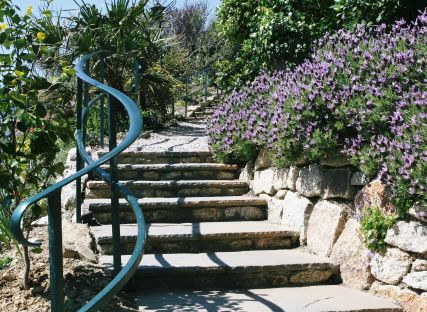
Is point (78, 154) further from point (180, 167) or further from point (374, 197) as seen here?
point (374, 197)

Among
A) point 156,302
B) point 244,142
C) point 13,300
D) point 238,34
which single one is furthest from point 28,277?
point 238,34

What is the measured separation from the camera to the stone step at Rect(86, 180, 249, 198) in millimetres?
4996

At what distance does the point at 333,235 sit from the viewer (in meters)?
3.92

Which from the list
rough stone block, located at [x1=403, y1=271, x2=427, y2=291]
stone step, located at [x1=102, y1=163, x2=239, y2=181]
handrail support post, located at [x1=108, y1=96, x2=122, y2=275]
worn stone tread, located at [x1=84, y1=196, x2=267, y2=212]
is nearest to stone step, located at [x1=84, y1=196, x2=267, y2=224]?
worn stone tread, located at [x1=84, y1=196, x2=267, y2=212]

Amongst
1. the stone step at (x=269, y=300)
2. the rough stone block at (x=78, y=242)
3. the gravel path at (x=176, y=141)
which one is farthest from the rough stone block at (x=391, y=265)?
the gravel path at (x=176, y=141)

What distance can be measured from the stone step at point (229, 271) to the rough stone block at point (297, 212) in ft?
1.40

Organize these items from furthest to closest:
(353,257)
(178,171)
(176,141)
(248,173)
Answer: (176,141)
(178,171)
(248,173)
(353,257)

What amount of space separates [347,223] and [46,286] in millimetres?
1945

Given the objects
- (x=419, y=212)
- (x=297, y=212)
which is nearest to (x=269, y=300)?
(x=419, y=212)

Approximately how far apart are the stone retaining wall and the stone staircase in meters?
0.11

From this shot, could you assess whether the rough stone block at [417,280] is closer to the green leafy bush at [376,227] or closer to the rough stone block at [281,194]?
the green leafy bush at [376,227]

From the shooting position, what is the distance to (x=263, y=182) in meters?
5.02

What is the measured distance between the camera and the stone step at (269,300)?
10.7 ft

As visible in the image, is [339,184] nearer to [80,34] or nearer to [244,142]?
[244,142]
